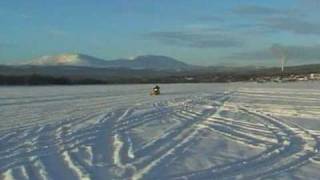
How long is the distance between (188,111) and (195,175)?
13.8m

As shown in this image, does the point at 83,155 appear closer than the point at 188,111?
Yes

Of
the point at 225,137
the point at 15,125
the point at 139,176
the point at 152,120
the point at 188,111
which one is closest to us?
the point at 139,176

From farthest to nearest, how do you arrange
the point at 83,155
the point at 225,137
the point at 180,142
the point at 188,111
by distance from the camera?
the point at 188,111 → the point at 225,137 → the point at 180,142 → the point at 83,155

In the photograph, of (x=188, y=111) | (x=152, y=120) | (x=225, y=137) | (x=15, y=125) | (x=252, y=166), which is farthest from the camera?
(x=188, y=111)

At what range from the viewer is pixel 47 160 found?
1151 centimetres

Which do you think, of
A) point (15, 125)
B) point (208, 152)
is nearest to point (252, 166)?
point (208, 152)

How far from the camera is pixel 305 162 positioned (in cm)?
1159

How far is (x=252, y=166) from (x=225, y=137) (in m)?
→ 4.61

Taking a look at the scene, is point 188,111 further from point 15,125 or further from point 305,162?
point 305,162

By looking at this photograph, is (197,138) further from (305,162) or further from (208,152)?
(305,162)

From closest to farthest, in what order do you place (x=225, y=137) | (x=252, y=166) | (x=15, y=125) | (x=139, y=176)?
(x=139, y=176)
(x=252, y=166)
(x=225, y=137)
(x=15, y=125)

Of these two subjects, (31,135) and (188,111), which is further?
(188,111)

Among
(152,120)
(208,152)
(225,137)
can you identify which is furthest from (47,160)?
(152,120)

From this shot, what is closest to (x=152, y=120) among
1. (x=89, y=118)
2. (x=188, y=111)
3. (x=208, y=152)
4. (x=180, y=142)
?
(x=89, y=118)
